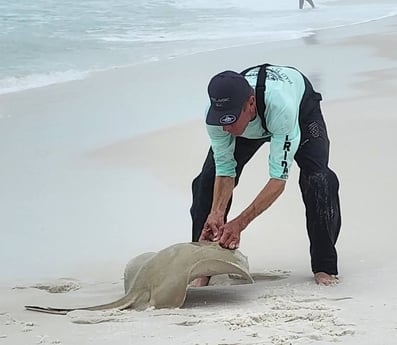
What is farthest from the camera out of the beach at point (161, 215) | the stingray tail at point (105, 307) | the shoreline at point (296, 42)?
the shoreline at point (296, 42)

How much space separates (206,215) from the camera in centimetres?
465

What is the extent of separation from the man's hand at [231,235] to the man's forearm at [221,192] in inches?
11.6

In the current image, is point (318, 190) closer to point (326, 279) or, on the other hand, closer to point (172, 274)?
point (326, 279)

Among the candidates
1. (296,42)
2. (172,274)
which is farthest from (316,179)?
(296,42)

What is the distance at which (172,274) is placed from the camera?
3967 mm

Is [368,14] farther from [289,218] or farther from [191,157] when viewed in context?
[289,218]

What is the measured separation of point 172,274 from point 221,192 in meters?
0.58

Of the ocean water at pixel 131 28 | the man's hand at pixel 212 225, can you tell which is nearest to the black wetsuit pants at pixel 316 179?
the man's hand at pixel 212 225

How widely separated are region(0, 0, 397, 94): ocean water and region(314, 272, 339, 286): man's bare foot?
724 centimetres

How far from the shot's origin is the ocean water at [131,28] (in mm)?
12706

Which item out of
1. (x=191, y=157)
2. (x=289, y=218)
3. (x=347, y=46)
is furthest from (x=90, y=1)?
(x=289, y=218)

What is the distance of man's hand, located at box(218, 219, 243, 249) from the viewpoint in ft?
13.2

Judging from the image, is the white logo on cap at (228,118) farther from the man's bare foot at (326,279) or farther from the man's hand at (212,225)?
the man's bare foot at (326,279)

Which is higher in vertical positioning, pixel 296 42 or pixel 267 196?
pixel 296 42
